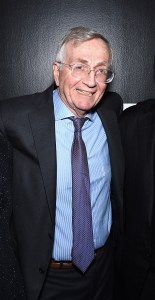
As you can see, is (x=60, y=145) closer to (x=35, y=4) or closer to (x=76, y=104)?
(x=76, y=104)

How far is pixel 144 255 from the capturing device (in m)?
1.64

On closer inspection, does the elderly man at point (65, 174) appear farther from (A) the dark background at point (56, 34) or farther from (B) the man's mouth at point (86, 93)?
(A) the dark background at point (56, 34)

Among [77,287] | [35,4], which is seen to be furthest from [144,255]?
[35,4]

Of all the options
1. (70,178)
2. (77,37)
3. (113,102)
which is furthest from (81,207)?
(77,37)

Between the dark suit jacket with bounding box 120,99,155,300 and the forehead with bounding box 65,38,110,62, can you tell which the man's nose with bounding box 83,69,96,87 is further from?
the dark suit jacket with bounding box 120,99,155,300

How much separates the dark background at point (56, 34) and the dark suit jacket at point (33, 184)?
48 cm

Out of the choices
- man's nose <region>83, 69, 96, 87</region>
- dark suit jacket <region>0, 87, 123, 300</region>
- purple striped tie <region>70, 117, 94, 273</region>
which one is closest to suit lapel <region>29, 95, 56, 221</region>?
dark suit jacket <region>0, 87, 123, 300</region>

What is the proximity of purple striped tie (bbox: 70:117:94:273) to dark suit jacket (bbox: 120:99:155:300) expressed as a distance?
26cm

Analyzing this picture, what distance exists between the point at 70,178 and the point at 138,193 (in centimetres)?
36

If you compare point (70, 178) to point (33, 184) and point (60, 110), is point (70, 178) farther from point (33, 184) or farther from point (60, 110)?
point (60, 110)

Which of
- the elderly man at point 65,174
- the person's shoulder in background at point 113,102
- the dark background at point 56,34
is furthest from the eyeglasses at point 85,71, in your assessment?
the dark background at point 56,34

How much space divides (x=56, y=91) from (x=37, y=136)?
0.35m

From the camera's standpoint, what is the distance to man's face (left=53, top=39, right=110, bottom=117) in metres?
1.49

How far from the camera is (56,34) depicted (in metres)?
1.90
